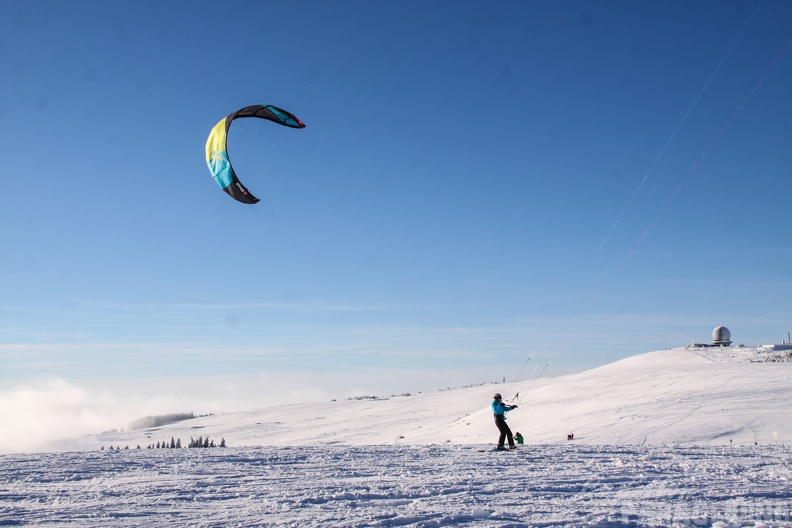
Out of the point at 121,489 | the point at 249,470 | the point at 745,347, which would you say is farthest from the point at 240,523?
the point at 745,347

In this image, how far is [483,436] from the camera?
23.3 meters

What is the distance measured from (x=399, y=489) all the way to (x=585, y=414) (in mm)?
16321

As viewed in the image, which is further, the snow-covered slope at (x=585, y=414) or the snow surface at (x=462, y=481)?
the snow-covered slope at (x=585, y=414)

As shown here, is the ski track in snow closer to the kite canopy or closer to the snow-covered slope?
the snow-covered slope

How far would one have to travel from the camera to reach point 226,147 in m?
18.8

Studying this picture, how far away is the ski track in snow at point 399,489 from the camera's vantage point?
691cm

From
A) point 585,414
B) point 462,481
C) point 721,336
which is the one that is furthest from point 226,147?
point 721,336

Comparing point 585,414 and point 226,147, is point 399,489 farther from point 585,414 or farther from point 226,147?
point 585,414

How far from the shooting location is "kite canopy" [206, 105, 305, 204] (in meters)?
18.6

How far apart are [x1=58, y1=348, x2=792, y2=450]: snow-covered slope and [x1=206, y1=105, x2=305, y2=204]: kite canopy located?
38.3 feet

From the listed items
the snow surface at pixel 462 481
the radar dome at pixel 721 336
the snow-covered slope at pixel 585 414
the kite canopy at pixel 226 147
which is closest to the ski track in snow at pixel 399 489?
the snow surface at pixel 462 481

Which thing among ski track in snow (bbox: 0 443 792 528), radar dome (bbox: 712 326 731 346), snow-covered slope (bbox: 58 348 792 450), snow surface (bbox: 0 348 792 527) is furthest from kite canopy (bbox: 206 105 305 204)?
radar dome (bbox: 712 326 731 346)

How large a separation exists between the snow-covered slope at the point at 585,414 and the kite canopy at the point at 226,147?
11688mm

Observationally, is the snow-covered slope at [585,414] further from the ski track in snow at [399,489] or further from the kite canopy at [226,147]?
the kite canopy at [226,147]
